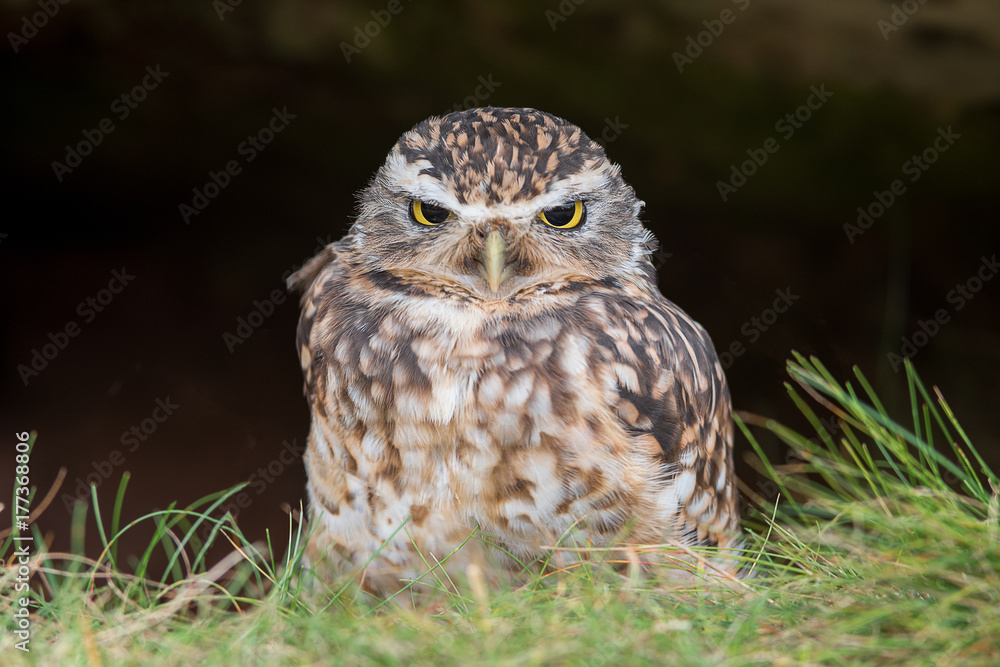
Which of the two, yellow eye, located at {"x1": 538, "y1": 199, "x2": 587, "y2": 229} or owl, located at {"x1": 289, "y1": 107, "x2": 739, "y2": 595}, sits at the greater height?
yellow eye, located at {"x1": 538, "y1": 199, "x2": 587, "y2": 229}

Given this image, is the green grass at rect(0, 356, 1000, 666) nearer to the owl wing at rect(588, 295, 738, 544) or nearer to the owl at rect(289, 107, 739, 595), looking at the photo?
the owl at rect(289, 107, 739, 595)

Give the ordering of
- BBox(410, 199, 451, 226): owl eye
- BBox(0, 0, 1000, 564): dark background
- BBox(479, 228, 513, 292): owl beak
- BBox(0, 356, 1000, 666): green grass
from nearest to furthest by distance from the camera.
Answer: BBox(0, 356, 1000, 666): green grass → BBox(479, 228, 513, 292): owl beak → BBox(410, 199, 451, 226): owl eye → BBox(0, 0, 1000, 564): dark background

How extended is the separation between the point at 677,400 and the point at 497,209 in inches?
28.2

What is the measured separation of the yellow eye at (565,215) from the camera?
234 centimetres

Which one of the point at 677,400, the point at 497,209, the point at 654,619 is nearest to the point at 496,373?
the point at 497,209

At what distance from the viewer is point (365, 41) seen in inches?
162

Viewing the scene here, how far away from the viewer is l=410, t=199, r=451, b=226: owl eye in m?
2.31

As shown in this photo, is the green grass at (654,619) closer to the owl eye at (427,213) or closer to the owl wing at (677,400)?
the owl wing at (677,400)

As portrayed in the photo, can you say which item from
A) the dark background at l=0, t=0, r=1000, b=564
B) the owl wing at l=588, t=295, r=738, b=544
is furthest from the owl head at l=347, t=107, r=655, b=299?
the dark background at l=0, t=0, r=1000, b=564

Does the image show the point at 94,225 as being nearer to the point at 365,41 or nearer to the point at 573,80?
the point at 365,41

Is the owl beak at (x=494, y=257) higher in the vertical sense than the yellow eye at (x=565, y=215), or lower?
lower

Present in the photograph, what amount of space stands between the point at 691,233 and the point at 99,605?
184 inches

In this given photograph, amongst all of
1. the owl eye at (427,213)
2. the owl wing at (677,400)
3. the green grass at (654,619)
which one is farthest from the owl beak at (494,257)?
the green grass at (654,619)

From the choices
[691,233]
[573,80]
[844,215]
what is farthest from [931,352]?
[573,80]
